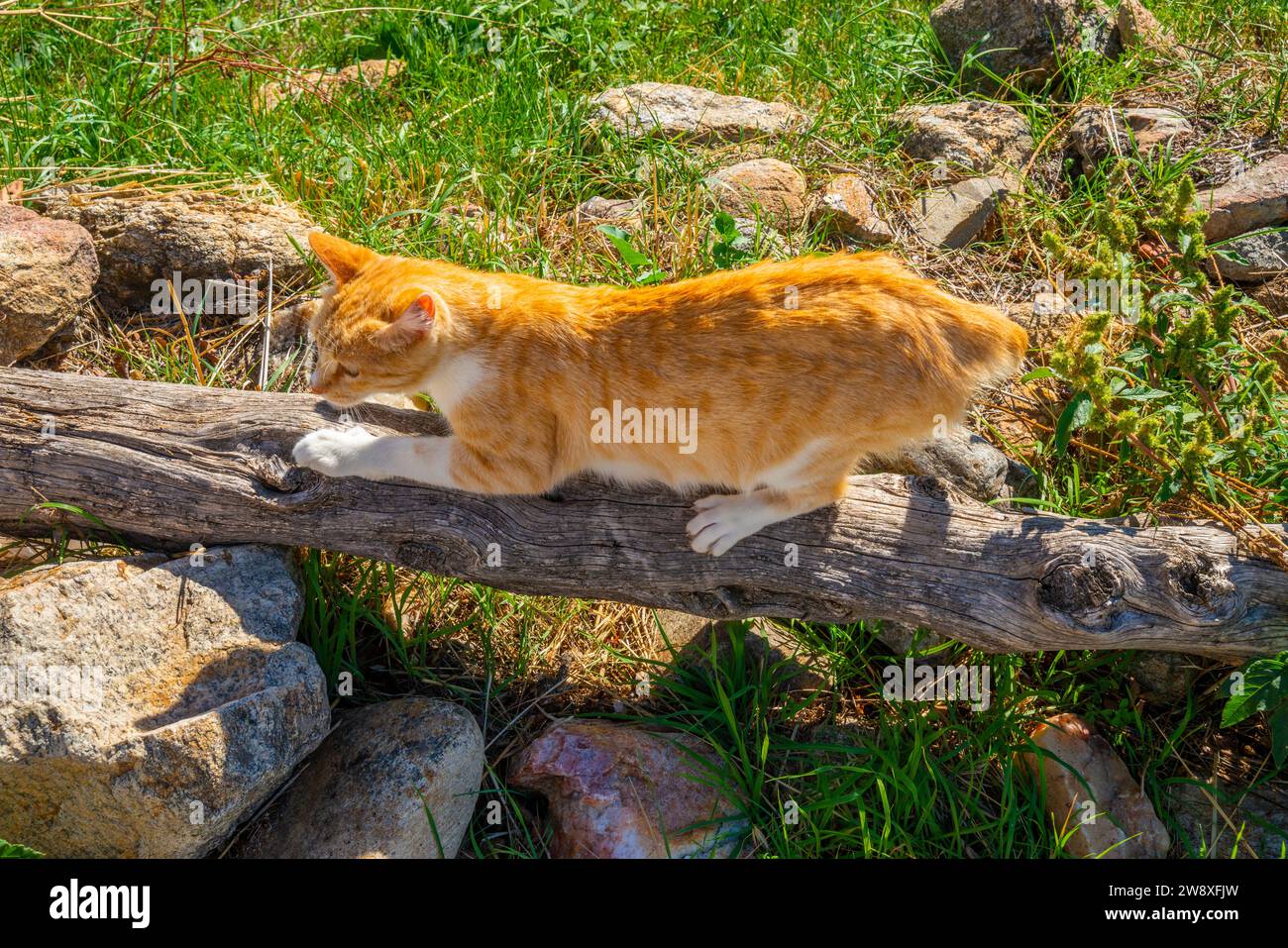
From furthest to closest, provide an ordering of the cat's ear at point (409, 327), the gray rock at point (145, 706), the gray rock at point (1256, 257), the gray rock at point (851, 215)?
the gray rock at point (851, 215), the gray rock at point (1256, 257), the cat's ear at point (409, 327), the gray rock at point (145, 706)

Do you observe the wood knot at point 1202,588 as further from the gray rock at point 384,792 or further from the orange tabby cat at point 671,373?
the gray rock at point 384,792

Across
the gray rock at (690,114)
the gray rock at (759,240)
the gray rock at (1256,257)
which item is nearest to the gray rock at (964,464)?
the gray rock at (759,240)

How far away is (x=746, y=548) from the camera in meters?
3.42

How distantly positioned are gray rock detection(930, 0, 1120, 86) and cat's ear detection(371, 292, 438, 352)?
4006 millimetres

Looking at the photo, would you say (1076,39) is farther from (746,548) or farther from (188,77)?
(188,77)

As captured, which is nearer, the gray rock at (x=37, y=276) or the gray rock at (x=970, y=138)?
the gray rock at (x=37, y=276)

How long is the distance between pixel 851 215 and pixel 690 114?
1222mm

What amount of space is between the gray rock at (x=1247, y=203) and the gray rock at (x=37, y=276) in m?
5.32

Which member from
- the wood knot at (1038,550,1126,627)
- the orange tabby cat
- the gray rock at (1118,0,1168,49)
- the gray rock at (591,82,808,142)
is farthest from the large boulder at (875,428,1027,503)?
the gray rock at (1118,0,1168,49)

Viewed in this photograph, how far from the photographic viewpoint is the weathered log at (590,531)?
3.25 m

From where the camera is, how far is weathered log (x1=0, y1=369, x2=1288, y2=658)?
3.25 metres

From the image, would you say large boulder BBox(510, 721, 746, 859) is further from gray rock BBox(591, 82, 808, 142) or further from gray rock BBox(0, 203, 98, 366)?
gray rock BBox(591, 82, 808, 142)

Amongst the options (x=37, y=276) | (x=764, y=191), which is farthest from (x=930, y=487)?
(x=37, y=276)

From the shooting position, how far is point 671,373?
3.27 m
